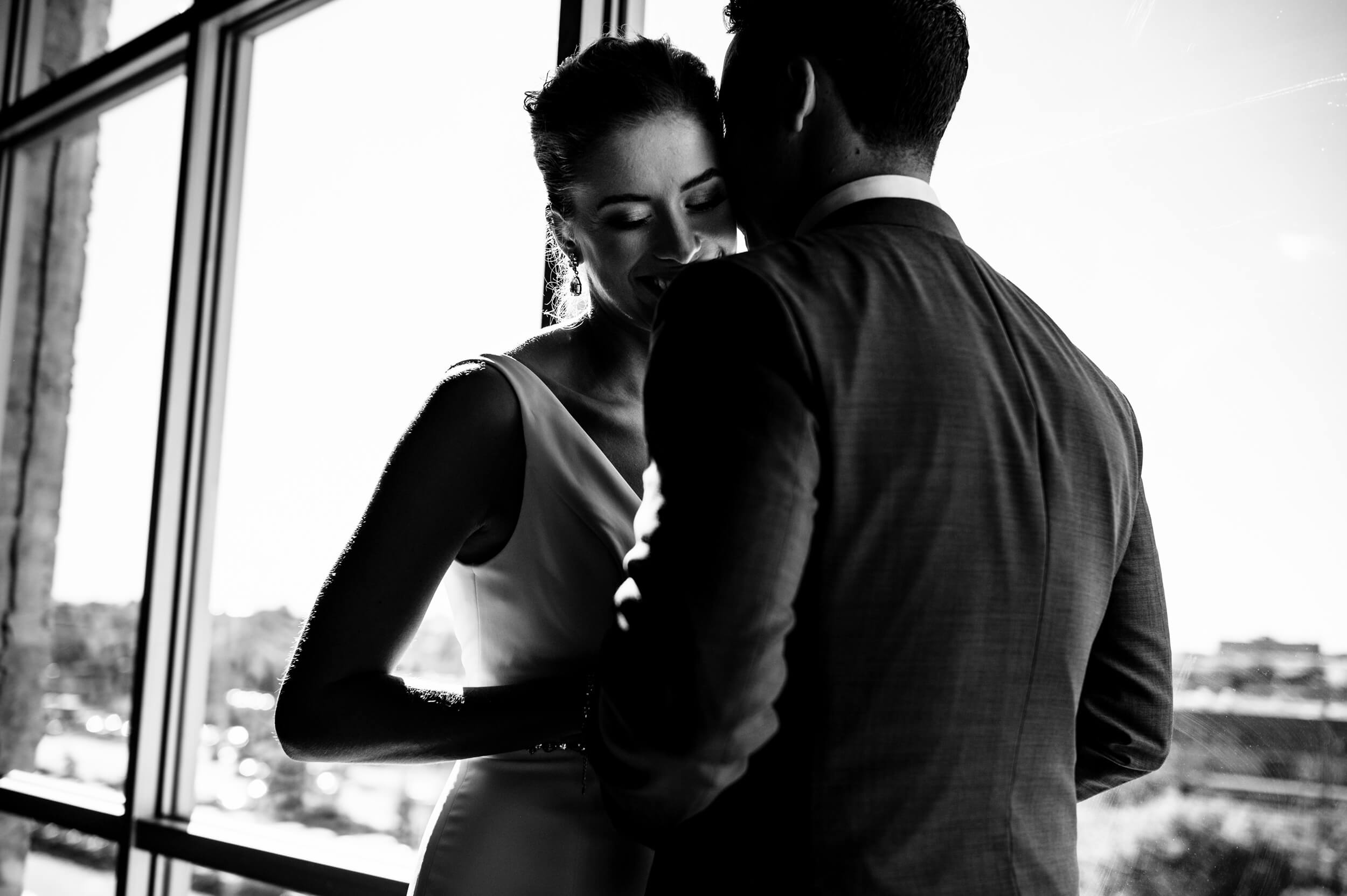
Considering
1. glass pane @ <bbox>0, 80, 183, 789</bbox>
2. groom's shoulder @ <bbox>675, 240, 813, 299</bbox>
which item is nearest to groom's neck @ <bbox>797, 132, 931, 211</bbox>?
groom's shoulder @ <bbox>675, 240, 813, 299</bbox>

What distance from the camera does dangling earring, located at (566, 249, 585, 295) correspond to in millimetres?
1386

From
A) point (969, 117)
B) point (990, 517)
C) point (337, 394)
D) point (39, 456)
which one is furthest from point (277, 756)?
point (990, 517)

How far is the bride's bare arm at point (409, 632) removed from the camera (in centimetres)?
104

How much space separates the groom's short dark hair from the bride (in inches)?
14.7

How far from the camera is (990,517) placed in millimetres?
777

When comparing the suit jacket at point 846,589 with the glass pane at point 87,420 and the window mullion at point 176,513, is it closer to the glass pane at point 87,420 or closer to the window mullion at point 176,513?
the window mullion at point 176,513

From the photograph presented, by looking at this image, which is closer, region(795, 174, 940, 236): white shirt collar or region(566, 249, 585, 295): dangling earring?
region(795, 174, 940, 236): white shirt collar

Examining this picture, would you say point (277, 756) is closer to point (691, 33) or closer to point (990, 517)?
point (691, 33)

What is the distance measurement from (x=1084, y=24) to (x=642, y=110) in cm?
69

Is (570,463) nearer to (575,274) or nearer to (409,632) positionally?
(409,632)

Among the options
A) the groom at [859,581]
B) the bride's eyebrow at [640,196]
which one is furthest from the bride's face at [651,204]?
the groom at [859,581]

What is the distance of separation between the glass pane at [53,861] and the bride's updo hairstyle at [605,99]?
103 inches

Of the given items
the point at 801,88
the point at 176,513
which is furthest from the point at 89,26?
the point at 801,88

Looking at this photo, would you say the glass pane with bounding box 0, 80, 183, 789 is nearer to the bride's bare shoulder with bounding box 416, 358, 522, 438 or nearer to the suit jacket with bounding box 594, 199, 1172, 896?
the bride's bare shoulder with bounding box 416, 358, 522, 438
